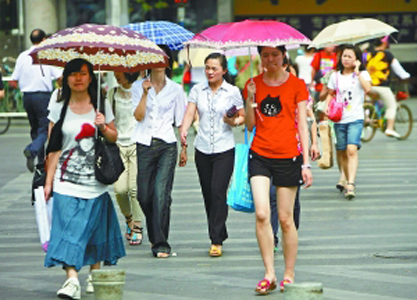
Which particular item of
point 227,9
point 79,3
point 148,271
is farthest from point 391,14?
point 148,271

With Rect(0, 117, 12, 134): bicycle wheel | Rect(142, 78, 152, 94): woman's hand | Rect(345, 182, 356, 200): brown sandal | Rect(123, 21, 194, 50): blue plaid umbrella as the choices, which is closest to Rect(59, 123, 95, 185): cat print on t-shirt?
Rect(142, 78, 152, 94): woman's hand

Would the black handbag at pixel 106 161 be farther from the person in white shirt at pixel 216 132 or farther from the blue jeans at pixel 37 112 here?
the blue jeans at pixel 37 112

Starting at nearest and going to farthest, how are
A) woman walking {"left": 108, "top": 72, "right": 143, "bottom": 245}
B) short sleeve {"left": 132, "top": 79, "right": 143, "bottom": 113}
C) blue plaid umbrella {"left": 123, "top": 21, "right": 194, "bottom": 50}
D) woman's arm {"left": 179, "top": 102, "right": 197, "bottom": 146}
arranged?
woman's arm {"left": 179, "top": 102, "right": 197, "bottom": 146} < short sleeve {"left": 132, "top": 79, "right": 143, "bottom": 113} < blue plaid umbrella {"left": 123, "top": 21, "right": 194, "bottom": 50} < woman walking {"left": 108, "top": 72, "right": 143, "bottom": 245}

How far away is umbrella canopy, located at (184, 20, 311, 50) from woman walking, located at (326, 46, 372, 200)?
4.44 m

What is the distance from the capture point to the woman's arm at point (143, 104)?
8.06m

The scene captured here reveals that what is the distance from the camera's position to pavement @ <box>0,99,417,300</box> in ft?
22.1

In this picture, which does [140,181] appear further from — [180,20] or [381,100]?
[180,20]

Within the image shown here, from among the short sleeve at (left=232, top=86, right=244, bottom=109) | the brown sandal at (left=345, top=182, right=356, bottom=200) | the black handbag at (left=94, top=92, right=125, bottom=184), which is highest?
the short sleeve at (left=232, top=86, right=244, bottom=109)

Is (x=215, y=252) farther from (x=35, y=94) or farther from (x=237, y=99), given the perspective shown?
(x=35, y=94)

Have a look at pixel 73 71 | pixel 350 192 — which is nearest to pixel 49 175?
pixel 73 71

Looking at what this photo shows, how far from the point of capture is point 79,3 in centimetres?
2909

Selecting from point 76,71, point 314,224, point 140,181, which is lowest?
point 314,224

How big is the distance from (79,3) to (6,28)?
3.33m

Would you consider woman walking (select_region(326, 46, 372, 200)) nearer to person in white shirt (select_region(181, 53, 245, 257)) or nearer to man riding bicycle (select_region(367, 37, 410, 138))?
person in white shirt (select_region(181, 53, 245, 257))
